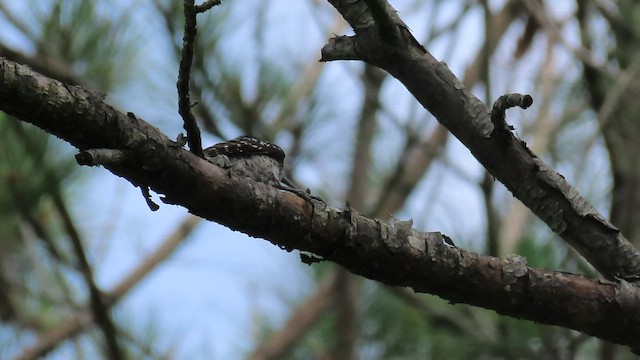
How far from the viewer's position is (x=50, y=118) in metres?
0.66

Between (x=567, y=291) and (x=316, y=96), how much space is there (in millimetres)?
1226

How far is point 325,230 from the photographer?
31.4 inches

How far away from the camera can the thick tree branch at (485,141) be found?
92cm

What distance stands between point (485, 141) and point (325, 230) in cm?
25

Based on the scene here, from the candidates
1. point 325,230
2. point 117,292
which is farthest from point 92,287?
point 325,230

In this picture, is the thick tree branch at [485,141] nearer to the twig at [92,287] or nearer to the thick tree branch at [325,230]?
the thick tree branch at [325,230]

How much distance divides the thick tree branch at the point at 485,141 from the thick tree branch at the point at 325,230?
63mm

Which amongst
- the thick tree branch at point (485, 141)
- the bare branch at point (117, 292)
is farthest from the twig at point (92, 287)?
the thick tree branch at point (485, 141)

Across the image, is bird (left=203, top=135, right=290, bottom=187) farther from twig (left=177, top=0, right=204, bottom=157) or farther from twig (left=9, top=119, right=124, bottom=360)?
twig (left=9, top=119, right=124, bottom=360)

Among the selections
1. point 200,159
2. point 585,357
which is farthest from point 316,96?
point 200,159

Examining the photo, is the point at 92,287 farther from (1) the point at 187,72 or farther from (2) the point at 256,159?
(1) the point at 187,72

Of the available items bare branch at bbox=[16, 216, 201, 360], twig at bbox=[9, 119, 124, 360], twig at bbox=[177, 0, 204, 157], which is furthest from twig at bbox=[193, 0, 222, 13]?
bare branch at bbox=[16, 216, 201, 360]

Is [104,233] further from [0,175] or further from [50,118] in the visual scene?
[50,118]

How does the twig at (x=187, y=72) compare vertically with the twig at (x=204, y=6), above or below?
below
